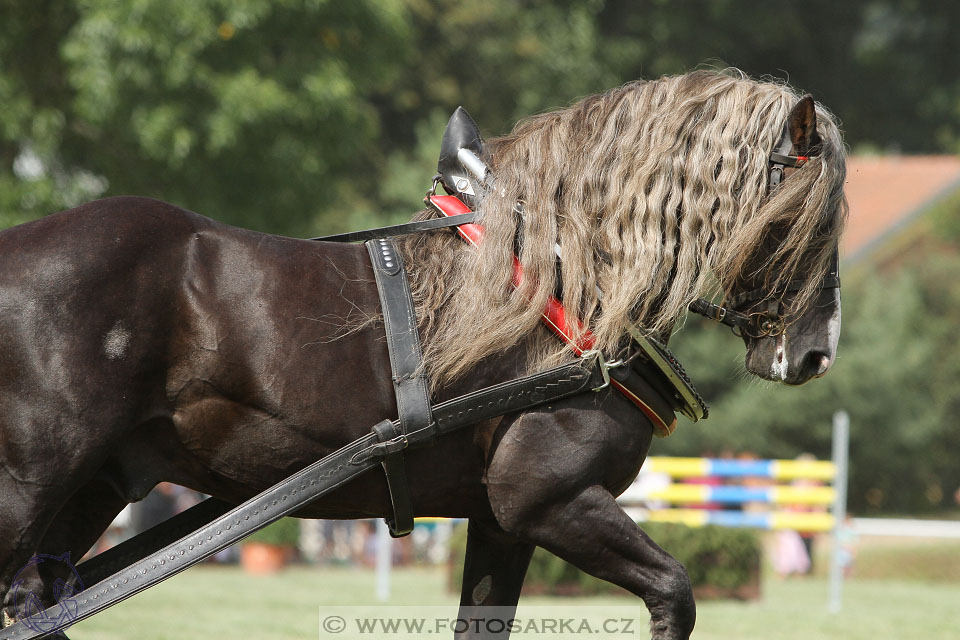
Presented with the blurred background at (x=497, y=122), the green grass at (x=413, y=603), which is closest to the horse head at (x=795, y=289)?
the blurred background at (x=497, y=122)

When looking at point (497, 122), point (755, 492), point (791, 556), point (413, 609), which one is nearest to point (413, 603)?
point (755, 492)

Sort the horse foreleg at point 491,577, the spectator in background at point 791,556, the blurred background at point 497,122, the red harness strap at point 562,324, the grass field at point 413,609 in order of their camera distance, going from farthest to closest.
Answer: the spectator in background at point 791,556 → the blurred background at point 497,122 → the grass field at point 413,609 → the horse foreleg at point 491,577 → the red harness strap at point 562,324

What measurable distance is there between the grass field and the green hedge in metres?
0.13

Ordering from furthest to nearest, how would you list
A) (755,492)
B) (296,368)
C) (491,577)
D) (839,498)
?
(755,492), (839,498), (491,577), (296,368)

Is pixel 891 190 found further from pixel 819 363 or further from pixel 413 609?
pixel 819 363

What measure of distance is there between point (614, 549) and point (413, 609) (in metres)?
1.38

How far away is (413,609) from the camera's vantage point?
3.99 meters

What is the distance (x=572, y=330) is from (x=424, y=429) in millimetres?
491

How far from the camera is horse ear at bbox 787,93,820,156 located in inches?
117

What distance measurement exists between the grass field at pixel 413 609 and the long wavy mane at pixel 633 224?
4.22ft

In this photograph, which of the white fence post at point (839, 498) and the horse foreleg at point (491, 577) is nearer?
the horse foreleg at point (491, 577)

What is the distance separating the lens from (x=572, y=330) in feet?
9.52

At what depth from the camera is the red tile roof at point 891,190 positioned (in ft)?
88.0

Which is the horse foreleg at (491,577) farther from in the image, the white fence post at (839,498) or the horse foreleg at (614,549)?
the white fence post at (839,498)
